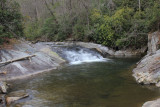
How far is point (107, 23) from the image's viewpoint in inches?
842

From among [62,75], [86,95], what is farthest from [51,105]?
[62,75]

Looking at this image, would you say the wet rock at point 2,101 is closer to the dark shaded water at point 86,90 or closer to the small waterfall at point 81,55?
the dark shaded water at point 86,90

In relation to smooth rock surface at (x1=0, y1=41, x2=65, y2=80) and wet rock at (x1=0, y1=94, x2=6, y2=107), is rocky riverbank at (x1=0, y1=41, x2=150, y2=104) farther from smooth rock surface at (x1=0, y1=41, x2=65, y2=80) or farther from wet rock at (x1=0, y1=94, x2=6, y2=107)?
wet rock at (x1=0, y1=94, x2=6, y2=107)

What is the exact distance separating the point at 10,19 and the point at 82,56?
7517 millimetres

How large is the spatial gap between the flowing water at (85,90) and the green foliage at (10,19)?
218 inches

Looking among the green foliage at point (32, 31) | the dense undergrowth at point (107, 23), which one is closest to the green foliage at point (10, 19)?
the dense undergrowth at point (107, 23)

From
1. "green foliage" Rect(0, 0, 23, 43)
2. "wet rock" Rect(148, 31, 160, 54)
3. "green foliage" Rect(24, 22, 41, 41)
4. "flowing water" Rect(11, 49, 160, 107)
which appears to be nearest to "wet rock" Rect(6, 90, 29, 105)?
"flowing water" Rect(11, 49, 160, 107)

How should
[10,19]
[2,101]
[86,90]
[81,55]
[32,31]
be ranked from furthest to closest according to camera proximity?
[32,31] < [81,55] < [10,19] < [86,90] < [2,101]

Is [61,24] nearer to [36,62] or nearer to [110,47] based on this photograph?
[110,47]

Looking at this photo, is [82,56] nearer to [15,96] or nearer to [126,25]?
[126,25]

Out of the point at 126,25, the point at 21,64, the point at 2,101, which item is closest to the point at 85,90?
the point at 2,101

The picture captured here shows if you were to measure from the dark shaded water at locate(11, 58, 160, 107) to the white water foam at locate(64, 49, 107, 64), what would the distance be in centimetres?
574

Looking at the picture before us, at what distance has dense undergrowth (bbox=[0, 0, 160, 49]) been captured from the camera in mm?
15648

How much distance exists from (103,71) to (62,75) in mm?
2846
